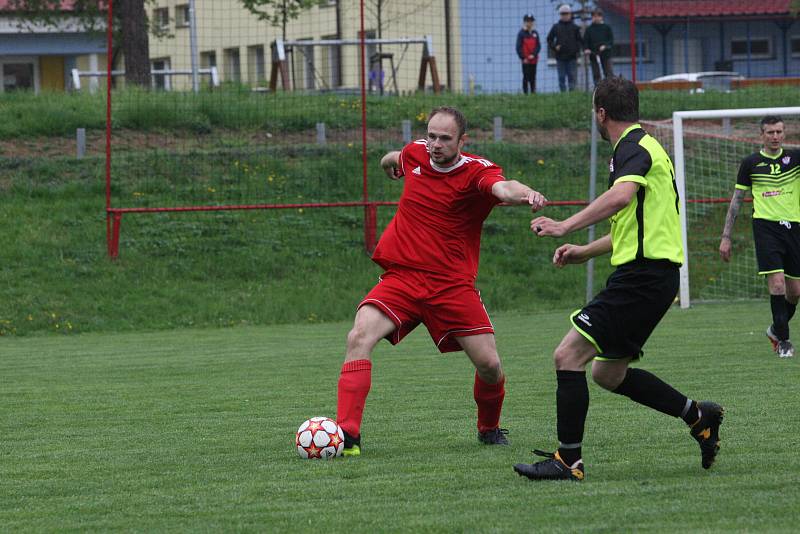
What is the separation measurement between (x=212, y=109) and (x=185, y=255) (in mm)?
2677

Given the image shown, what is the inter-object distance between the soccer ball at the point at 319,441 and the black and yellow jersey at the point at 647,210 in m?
1.74

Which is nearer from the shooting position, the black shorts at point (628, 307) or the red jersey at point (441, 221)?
the black shorts at point (628, 307)

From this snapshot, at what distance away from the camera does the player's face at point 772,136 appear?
10.8 m

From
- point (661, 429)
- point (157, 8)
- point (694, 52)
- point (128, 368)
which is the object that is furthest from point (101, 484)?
point (694, 52)

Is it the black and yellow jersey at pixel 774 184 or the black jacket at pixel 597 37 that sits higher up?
the black jacket at pixel 597 37

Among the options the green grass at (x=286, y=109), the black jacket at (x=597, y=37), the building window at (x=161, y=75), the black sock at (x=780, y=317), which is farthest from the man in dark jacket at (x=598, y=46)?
the black sock at (x=780, y=317)

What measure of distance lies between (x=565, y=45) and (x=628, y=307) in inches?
613

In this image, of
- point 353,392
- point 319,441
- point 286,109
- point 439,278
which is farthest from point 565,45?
point 319,441

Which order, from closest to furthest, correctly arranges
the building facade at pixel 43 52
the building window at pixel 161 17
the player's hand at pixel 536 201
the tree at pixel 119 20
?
the player's hand at pixel 536 201 → the tree at pixel 119 20 → the building window at pixel 161 17 → the building facade at pixel 43 52

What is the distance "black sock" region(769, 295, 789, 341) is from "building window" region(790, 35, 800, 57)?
126 ft

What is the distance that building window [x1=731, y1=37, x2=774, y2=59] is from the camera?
46625 mm

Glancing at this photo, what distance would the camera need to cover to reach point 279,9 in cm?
2381

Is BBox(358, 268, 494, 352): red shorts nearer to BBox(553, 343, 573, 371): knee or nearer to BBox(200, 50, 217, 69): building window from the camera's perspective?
BBox(553, 343, 573, 371): knee

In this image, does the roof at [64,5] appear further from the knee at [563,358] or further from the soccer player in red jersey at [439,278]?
the knee at [563,358]
